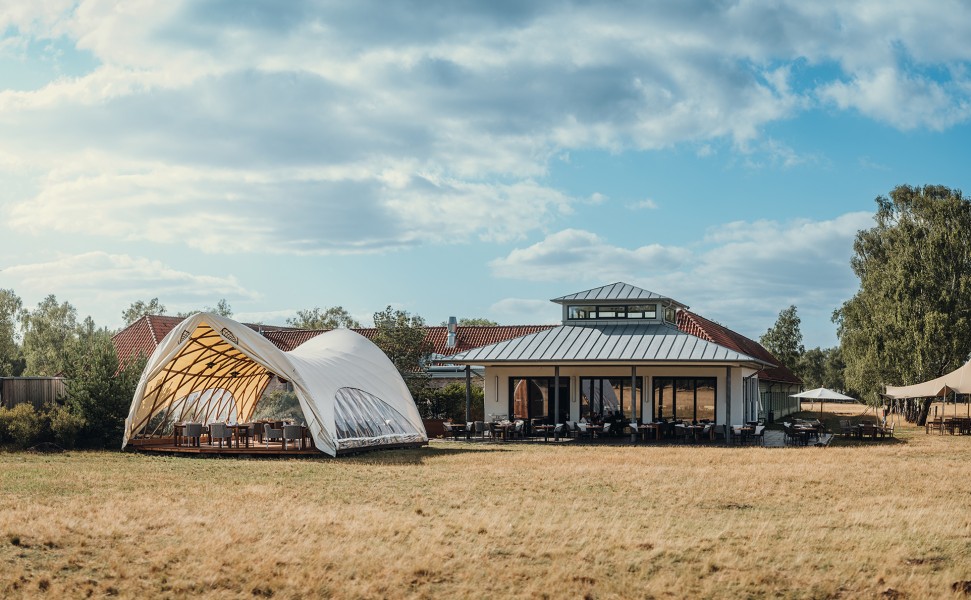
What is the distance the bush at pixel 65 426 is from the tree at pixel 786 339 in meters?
59.9

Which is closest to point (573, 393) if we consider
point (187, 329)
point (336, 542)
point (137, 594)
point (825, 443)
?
point (825, 443)

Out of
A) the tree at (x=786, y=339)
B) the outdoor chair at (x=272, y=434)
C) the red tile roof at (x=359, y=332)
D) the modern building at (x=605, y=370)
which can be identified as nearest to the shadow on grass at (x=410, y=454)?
the outdoor chair at (x=272, y=434)

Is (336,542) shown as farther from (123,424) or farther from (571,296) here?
(571,296)

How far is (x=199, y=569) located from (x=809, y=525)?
23.6ft

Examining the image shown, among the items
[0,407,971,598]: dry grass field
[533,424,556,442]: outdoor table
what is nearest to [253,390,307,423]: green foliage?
[533,424,556,442]: outdoor table

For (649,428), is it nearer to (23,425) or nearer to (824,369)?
(23,425)

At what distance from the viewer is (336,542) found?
34.4 ft

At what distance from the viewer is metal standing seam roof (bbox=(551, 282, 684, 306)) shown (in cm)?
3162

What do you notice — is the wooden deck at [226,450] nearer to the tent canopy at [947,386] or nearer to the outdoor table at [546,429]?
the outdoor table at [546,429]

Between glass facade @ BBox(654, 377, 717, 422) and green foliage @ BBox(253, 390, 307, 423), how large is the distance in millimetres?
11497

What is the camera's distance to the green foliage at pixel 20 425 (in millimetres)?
22906

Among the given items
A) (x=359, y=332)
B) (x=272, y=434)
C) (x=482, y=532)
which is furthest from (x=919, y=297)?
(x=482, y=532)

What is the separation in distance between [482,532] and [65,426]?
15974mm

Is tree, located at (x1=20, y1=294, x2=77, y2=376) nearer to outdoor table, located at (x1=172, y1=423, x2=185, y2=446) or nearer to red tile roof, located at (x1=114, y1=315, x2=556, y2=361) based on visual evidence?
red tile roof, located at (x1=114, y1=315, x2=556, y2=361)
